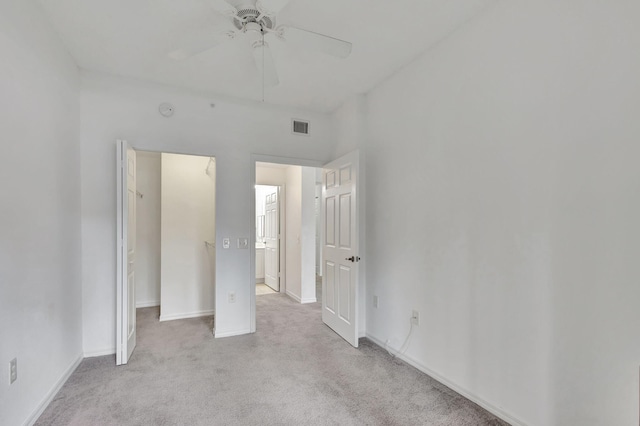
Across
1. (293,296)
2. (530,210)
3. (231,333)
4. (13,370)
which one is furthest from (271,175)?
(530,210)

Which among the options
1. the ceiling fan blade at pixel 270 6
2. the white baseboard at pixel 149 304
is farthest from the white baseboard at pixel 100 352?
the ceiling fan blade at pixel 270 6

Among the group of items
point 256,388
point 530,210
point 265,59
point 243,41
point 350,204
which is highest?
point 243,41

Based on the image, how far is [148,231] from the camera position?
15.4 ft

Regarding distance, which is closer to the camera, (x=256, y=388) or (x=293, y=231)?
(x=256, y=388)

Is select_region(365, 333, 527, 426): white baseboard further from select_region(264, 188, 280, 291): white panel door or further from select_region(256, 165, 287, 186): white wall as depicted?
select_region(256, 165, 287, 186): white wall

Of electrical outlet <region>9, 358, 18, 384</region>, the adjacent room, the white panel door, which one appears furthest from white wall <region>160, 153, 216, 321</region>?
electrical outlet <region>9, 358, 18, 384</region>

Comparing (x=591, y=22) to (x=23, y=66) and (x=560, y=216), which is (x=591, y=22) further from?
(x=23, y=66)

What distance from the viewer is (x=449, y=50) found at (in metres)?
2.41

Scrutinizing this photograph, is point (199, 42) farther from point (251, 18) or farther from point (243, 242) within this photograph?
point (243, 242)

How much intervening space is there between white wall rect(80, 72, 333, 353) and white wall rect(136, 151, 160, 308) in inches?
63.4

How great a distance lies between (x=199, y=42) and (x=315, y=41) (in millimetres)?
738

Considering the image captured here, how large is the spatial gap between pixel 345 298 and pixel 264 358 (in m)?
0.99

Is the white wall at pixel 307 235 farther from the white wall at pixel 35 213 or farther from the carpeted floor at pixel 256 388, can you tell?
the white wall at pixel 35 213

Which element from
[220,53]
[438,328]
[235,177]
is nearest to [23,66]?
[220,53]
